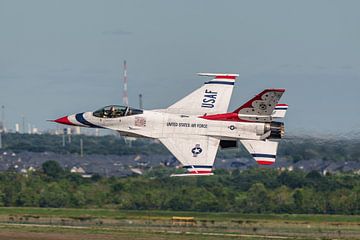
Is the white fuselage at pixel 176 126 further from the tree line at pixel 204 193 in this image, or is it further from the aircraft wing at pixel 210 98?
the tree line at pixel 204 193

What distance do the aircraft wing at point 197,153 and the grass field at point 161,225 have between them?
793 inches

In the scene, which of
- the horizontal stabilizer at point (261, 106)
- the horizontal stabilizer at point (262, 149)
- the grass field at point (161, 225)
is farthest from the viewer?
the grass field at point (161, 225)

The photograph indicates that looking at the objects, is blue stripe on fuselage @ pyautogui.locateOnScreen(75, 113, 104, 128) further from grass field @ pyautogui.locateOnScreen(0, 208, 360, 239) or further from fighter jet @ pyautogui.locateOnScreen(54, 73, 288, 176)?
grass field @ pyautogui.locateOnScreen(0, 208, 360, 239)

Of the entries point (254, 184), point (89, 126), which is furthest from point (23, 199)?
point (89, 126)

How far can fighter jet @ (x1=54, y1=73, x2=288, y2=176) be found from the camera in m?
83.9

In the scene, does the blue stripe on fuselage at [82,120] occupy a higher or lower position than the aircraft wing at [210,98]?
lower

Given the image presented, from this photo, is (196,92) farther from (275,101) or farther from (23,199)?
(23,199)

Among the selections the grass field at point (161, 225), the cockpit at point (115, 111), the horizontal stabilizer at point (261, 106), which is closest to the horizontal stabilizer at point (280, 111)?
the horizontal stabilizer at point (261, 106)

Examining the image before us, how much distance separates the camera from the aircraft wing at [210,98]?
8669 centimetres

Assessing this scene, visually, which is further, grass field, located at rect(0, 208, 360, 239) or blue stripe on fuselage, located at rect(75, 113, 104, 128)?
grass field, located at rect(0, 208, 360, 239)

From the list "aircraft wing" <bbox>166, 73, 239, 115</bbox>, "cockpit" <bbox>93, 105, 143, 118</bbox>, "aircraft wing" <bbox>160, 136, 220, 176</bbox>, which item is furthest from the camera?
"aircraft wing" <bbox>166, 73, 239, 115</bbox>

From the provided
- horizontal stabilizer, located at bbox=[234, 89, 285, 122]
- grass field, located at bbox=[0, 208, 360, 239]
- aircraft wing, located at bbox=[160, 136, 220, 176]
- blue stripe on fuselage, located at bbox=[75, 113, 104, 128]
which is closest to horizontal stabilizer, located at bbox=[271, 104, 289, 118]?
horizontal stabilizer, located at bbox=[234, 89, 285, 122]

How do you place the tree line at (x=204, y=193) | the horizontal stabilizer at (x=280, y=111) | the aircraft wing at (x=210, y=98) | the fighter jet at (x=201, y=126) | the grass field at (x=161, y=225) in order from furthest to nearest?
the tree line at (x=204, y=193) < the grass field at (x=161, y=225) < the aircraft wing at (x=210, y=98) < the horizontal stabilizer at (x=280, y=111) < the fighter jet at (x=201, y=126)

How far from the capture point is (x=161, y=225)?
400ft
